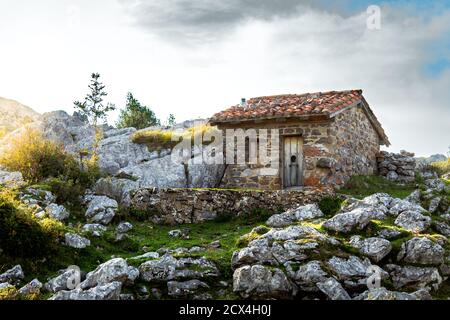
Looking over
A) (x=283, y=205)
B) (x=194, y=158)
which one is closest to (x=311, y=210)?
(x=283, y=205)

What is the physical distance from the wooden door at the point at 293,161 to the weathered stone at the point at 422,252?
8762 mm

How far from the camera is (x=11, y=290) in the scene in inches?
290

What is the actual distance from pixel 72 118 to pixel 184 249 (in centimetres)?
1783

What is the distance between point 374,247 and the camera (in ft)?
28.8

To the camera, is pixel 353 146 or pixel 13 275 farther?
pixel 353 146

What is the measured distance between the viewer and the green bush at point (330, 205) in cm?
1346

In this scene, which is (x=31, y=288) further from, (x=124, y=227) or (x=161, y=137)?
(x=161, y=137)

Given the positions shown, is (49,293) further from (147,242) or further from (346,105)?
(346,105)

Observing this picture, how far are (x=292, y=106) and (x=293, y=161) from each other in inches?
82.5

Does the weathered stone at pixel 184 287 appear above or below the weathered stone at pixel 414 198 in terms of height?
below

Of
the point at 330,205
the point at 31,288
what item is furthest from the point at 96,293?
the point at 330,205

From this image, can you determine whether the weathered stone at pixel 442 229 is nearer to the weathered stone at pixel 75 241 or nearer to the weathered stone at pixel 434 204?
the weathered stone at pixel 434 204

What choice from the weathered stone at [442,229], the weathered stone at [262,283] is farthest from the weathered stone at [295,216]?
the weathered stone at [262,283]

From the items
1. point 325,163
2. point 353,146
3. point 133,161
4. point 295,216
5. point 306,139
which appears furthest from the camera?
point 133,161
